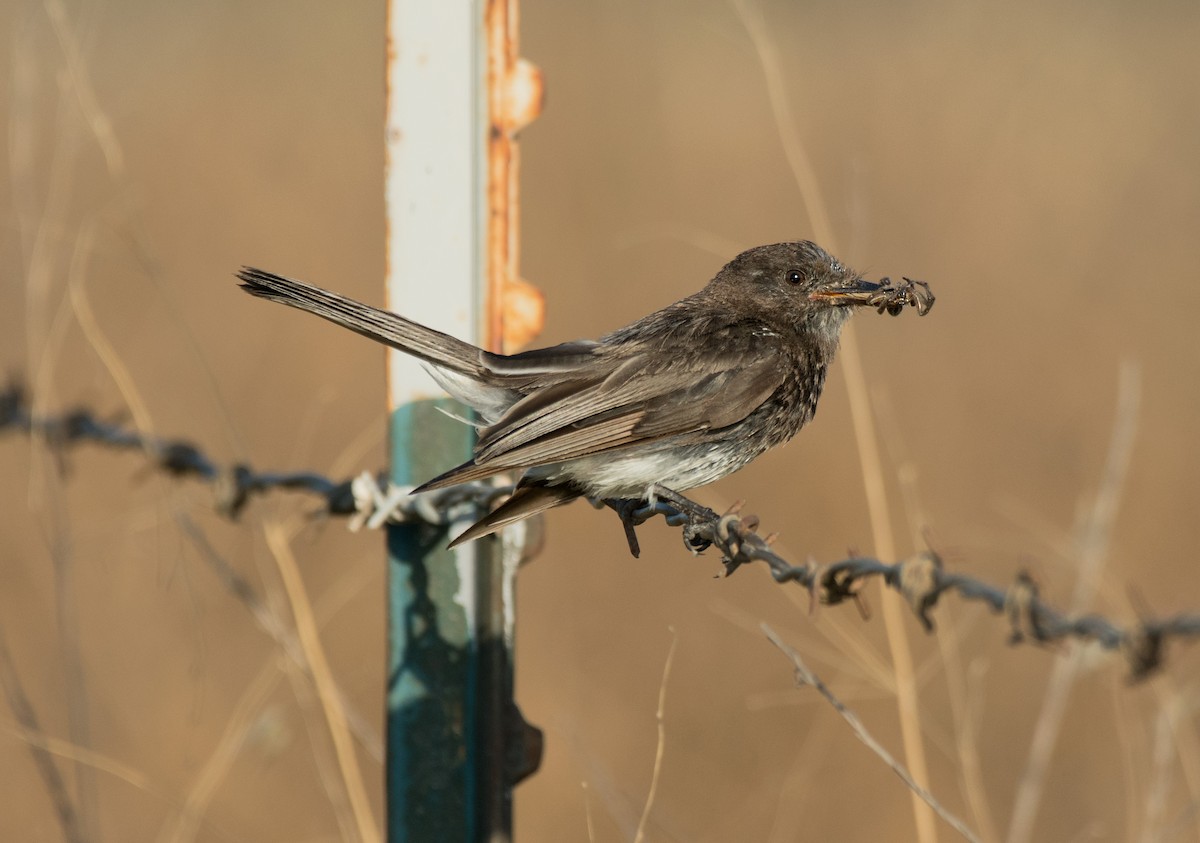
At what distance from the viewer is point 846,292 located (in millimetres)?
4387

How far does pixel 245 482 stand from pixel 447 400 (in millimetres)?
686

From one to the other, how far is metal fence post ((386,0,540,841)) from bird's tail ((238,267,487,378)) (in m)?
0.12

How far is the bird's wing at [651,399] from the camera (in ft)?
12.0

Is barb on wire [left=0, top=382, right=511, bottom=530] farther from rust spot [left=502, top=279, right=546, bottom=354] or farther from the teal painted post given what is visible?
rust spot [left=502, top=279, right=546, bottom=354]

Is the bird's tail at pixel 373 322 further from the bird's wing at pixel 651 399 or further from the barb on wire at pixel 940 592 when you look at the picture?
the barb on wire at pixel 940 592

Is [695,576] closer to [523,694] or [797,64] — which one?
[523,694]

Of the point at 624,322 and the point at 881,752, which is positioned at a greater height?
the point at 624,322

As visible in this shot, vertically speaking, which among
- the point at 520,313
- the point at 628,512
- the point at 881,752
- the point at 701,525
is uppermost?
the point at 520,313

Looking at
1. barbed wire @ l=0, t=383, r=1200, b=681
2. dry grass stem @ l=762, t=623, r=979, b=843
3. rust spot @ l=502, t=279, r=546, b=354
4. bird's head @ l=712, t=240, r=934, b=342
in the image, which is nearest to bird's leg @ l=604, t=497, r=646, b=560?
barbed wire @ l=0, t=383, r=1200, b=681

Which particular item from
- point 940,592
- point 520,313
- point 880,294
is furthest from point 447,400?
point 940,592

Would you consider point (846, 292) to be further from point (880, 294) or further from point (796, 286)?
point (880, 294)

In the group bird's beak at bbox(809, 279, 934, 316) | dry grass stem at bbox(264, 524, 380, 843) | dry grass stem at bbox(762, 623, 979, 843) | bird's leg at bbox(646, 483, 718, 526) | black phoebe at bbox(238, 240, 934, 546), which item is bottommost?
dry grass stem at bbox(762, 623, 979, 843)

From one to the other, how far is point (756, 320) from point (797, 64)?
7935 millimetres

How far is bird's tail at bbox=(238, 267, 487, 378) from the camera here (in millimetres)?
3459
